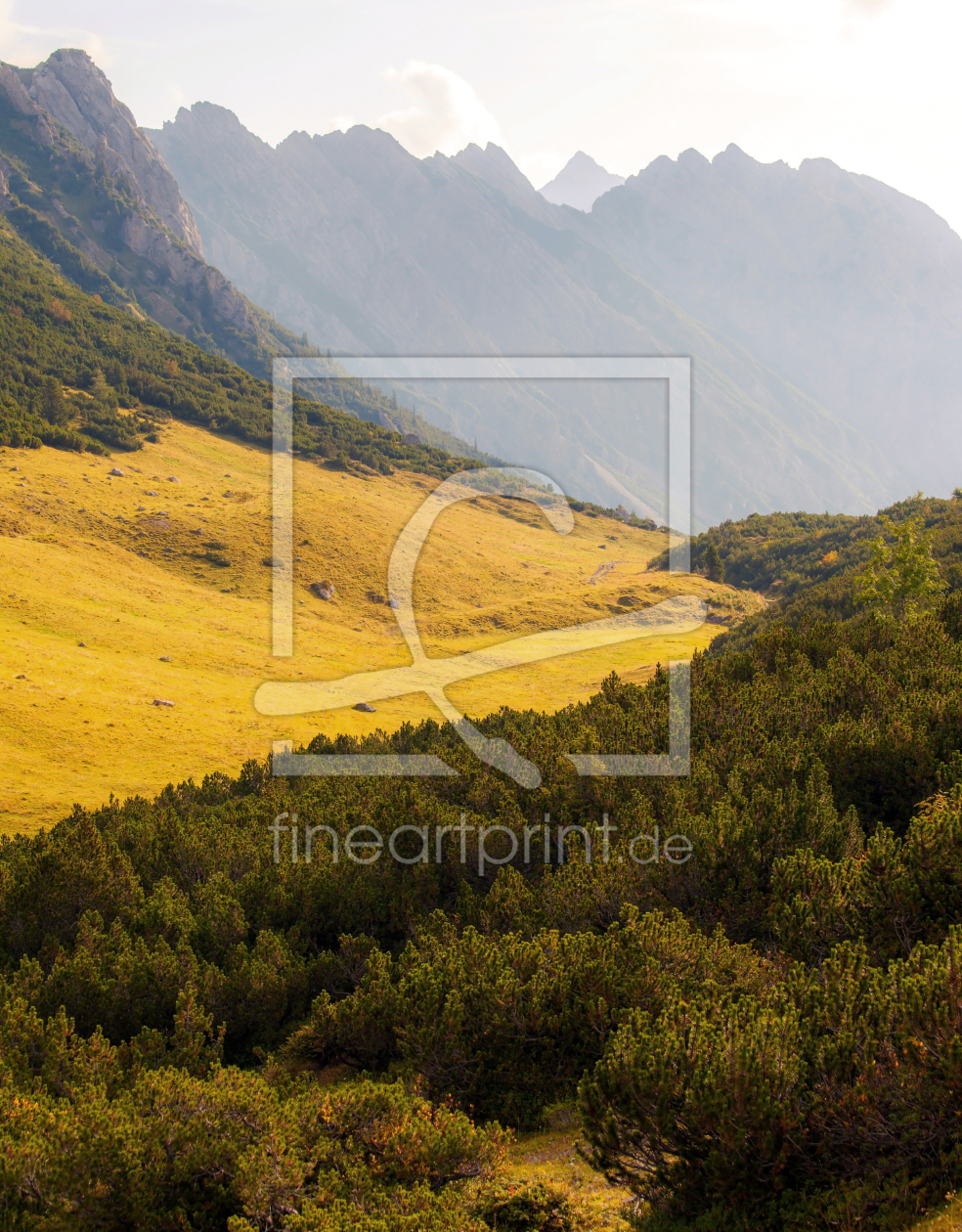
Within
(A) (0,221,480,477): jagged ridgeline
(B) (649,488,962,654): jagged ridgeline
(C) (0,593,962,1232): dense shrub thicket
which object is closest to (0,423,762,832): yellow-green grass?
(A) (0,221,480,477): jagged ridgeline

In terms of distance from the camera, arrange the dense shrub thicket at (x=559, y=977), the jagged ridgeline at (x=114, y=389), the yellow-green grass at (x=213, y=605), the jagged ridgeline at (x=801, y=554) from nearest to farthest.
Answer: the dense shrub thicket at (x=559, y=977), the yellow-green grass at (x=213, y=605), the jagged ridgeline at (x=801, y=554), the jagged ridgeline at (x=114, y=389)

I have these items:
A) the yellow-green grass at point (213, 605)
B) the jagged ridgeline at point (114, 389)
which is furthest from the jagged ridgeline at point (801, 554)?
the jagged ridgeline at point (114, 389)

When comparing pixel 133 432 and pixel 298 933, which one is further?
pixel 133 432

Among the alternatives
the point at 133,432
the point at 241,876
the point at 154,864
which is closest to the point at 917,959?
the point at 241,876

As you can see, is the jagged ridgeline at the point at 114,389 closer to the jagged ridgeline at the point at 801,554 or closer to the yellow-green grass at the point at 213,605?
the yellow-green grass at the point at 213,605

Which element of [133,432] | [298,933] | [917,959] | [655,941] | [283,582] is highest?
[133,432]

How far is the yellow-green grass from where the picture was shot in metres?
51.4

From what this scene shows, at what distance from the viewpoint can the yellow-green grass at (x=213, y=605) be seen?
Answer: 51.4 m

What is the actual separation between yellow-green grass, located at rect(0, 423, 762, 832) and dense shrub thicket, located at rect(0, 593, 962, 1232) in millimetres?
18932

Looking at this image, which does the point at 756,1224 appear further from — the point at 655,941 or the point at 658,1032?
the point at 655,941

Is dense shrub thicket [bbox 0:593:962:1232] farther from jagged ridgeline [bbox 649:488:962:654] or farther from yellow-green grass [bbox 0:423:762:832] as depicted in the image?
jagged ridgeline [bbox 649:488:962:654]

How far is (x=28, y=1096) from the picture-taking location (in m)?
14.6

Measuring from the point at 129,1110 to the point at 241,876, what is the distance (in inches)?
535

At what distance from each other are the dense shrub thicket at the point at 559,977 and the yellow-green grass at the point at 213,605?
745 inches
